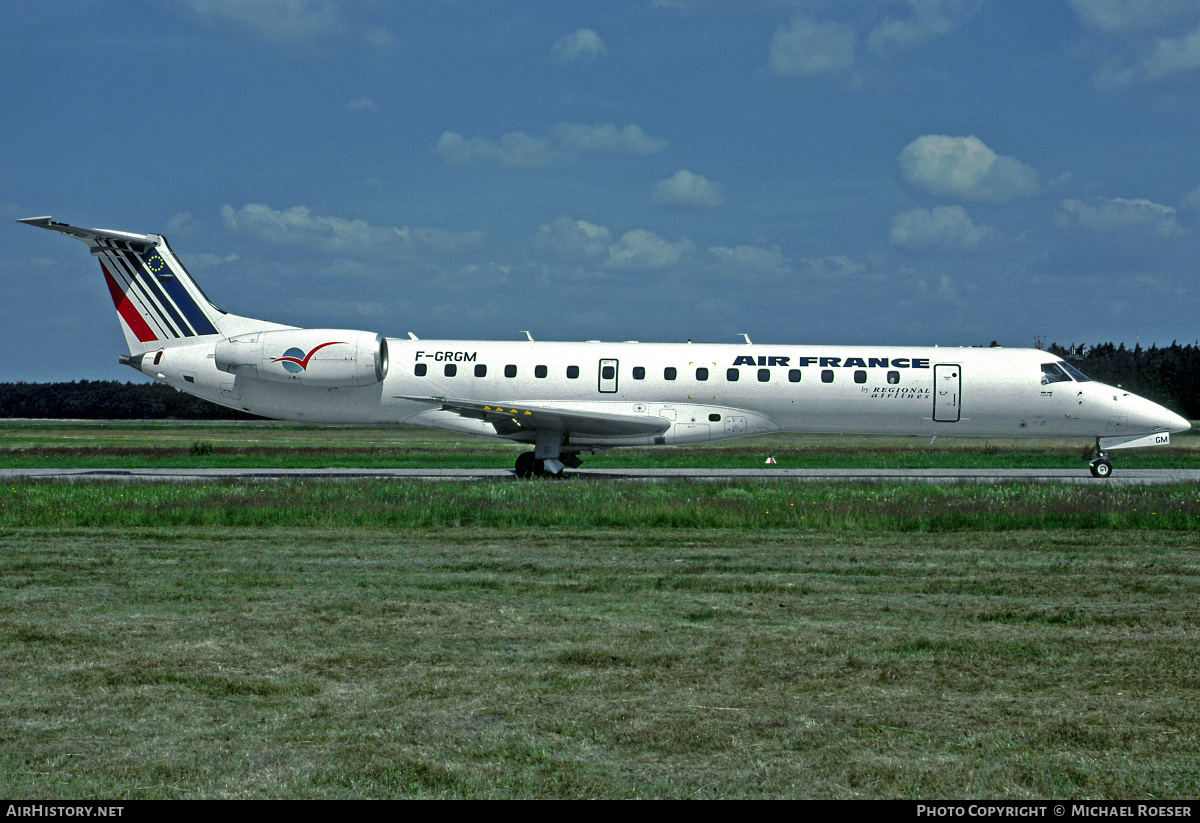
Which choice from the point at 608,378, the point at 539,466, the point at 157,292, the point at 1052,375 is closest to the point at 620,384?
the point at 608,378

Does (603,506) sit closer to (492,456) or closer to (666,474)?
(666,474)

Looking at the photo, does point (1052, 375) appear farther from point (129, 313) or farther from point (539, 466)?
point (129, 313)

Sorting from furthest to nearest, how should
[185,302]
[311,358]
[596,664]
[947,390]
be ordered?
[185,302]
[947,390]
[311,358]
[596,664]

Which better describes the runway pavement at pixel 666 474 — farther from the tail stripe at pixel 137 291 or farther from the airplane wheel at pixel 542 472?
the tail stripe at pixel 137 291

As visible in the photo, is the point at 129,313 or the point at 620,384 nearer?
the point at 620,384

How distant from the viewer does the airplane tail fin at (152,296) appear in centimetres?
2600

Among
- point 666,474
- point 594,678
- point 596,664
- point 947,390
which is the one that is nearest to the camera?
point 594,678

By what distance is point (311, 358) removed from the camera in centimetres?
2522

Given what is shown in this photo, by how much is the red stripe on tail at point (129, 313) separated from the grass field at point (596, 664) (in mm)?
12402

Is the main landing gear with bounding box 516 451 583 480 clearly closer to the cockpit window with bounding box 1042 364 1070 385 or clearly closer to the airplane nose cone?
the cockpit window with bounding box 1042 364 1070 385

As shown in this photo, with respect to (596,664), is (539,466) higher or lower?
higher

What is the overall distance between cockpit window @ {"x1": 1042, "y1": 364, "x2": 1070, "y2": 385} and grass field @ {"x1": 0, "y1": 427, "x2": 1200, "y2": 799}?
11.4 metres

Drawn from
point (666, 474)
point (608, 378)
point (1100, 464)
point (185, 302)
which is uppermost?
point (185, 302)

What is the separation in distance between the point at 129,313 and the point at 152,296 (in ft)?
2.45
